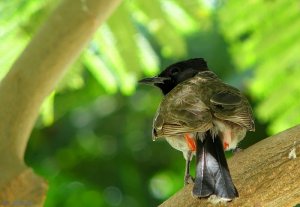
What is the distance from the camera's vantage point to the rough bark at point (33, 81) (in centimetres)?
235

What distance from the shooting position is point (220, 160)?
271cm

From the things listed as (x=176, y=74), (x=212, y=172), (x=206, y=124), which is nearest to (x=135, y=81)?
(x=176, y=74)

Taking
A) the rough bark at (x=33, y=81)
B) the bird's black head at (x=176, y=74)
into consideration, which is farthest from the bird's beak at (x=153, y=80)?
the rough bark at (x=33, y=81)

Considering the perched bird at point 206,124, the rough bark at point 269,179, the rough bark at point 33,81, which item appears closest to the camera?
the rough bark at point 33,81

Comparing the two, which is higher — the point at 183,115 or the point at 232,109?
the point at 183,115

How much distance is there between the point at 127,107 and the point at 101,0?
361cm

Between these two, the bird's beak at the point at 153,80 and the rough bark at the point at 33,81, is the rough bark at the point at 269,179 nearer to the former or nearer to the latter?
the rough bark at the point at 33,81

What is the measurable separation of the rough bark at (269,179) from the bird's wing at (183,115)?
1.38 feet

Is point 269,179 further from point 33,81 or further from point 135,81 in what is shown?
point 135,81

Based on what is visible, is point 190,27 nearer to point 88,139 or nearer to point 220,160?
point 220,160

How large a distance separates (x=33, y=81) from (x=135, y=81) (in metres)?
1.23

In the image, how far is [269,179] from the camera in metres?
2.49

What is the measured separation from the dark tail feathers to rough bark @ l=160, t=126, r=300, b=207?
0.05 meters

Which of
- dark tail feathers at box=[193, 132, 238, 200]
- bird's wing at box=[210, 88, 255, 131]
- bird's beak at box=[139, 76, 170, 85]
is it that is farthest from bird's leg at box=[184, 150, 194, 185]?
bird's beak at box=[139, 76, 170, 85]
